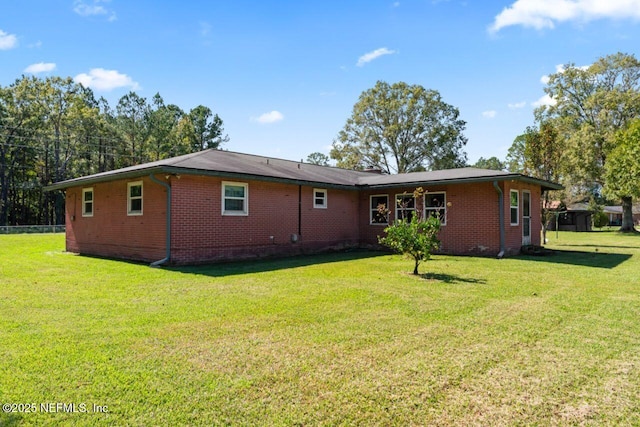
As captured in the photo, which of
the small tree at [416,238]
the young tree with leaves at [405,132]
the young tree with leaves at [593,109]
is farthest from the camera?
the young tree with leaves at [405,132]

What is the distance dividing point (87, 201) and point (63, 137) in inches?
1186

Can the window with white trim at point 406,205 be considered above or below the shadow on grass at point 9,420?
above

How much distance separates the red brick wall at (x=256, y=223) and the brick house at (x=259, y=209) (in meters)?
0.03

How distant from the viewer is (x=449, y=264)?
9984 millimetres

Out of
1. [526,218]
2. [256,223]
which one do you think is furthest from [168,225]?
[526,218]

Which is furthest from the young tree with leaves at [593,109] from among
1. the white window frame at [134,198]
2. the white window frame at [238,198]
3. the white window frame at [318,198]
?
the white window frame at [134,198]

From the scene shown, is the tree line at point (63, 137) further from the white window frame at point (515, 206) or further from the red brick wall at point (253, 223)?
the white window frame at point (515, 206)

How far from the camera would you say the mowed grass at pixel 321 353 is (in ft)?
8.36

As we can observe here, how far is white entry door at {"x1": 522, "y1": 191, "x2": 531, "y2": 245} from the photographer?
1328 centimetres

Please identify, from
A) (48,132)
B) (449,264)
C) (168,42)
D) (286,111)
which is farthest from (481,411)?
(48,132)

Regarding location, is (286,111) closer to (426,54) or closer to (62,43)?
(426,54)

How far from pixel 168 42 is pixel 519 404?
1557cm

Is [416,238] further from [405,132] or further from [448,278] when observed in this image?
[405,132]

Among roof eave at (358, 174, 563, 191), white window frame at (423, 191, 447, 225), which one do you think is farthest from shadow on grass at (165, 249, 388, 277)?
white window frame at (423, 191, 447, 225)
